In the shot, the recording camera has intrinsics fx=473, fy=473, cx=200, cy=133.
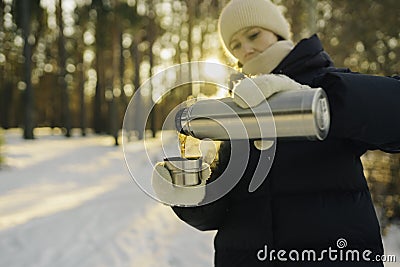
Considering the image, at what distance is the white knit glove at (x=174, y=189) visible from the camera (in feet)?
3.62

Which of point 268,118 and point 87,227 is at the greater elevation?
point 268,118

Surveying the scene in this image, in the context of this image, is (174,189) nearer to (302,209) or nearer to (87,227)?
(302,209)

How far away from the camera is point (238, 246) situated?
5.08 feet

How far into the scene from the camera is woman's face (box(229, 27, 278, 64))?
5.83 ft

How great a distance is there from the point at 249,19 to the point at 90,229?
5.06 meters

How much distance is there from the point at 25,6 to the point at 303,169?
2115 centimetres

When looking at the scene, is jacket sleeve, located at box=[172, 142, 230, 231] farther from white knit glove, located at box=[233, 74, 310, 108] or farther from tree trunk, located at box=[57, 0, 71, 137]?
tree trunk, located at box=[57, 0, 71, 137]

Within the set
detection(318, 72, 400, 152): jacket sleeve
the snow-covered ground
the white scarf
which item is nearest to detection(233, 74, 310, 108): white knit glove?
detection(318, 72, 400, 152): jacket sleeve

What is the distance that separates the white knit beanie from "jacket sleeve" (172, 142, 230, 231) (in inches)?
27.2

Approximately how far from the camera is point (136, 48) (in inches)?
926

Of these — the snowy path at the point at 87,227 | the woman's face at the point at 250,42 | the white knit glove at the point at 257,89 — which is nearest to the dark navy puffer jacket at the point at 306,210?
the woman's face at the point at 250,42

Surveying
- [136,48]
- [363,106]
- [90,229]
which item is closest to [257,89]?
[363,106]

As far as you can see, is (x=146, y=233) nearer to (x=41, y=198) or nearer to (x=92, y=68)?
(x=41, y=198)

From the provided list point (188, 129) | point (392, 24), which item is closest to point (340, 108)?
point (188, 129)
